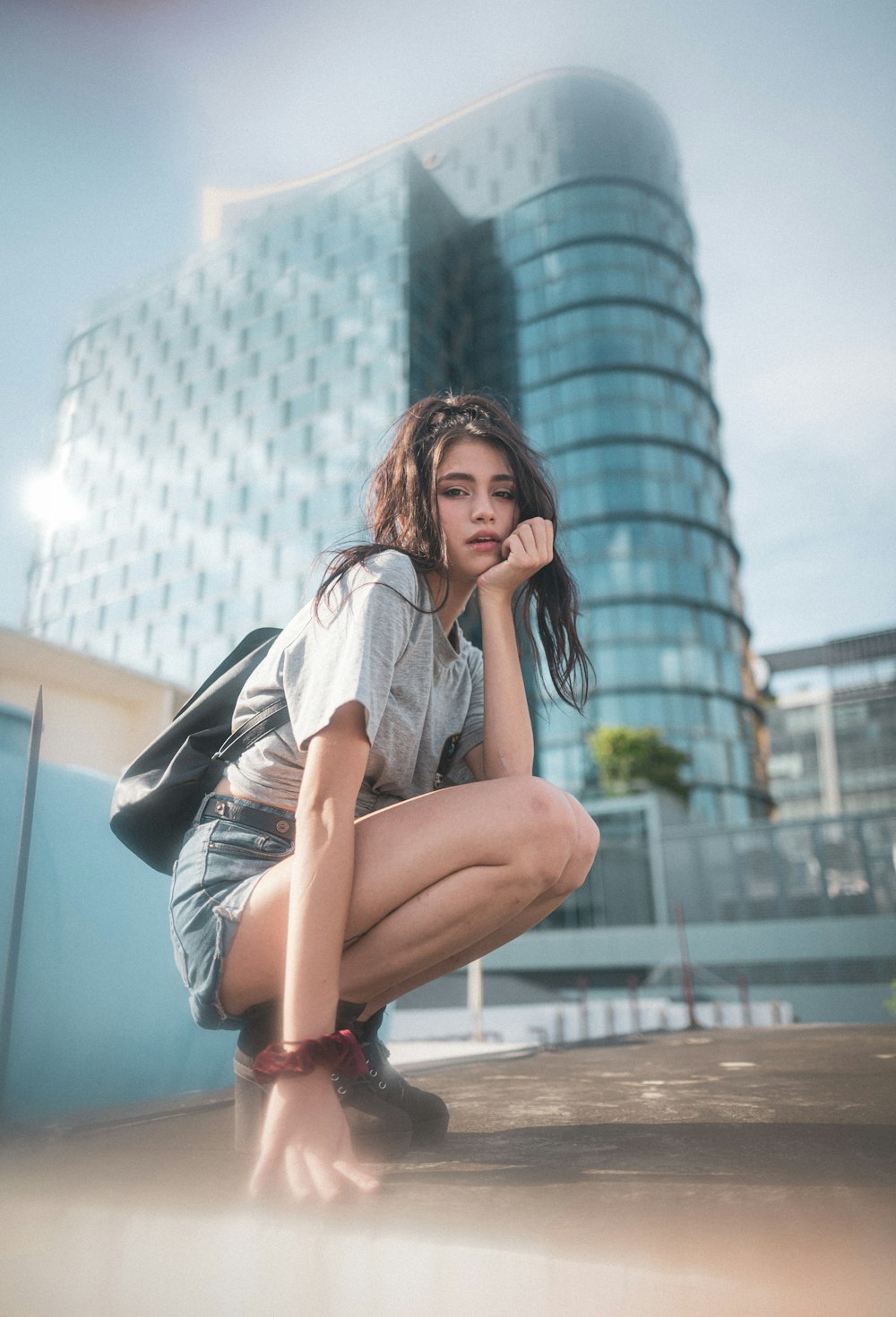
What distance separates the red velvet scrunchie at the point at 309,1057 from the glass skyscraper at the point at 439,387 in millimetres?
24889

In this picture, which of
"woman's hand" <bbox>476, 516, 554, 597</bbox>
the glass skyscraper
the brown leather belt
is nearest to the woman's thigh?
the brown leather belt

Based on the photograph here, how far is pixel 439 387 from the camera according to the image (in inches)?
1092

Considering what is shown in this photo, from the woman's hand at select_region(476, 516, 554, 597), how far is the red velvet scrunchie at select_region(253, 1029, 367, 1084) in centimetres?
75

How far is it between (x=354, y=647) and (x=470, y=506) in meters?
0.47

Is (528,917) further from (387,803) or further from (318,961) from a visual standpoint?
(318,961)

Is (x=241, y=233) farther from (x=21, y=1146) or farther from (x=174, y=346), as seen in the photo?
(x=21, y=1146)

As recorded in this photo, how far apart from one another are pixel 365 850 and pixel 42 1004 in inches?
41.1

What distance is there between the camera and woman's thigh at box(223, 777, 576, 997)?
1.15 metres

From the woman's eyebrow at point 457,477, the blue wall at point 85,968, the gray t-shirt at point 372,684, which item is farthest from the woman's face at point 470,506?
the blue wall at point 85,968

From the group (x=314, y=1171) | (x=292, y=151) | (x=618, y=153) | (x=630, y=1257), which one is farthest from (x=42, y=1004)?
(x=618, y=153)

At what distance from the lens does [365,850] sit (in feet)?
3.84

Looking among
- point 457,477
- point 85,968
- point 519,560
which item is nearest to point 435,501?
point 457,477

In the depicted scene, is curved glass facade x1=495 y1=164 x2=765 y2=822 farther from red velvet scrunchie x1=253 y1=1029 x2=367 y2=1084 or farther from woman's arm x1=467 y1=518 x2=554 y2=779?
red velvet scrunchie x1=253 y1=1029 x2=367 y2=1084

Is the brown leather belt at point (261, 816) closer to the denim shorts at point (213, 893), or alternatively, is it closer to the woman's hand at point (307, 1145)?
the denim shorts at point (213, 893)
